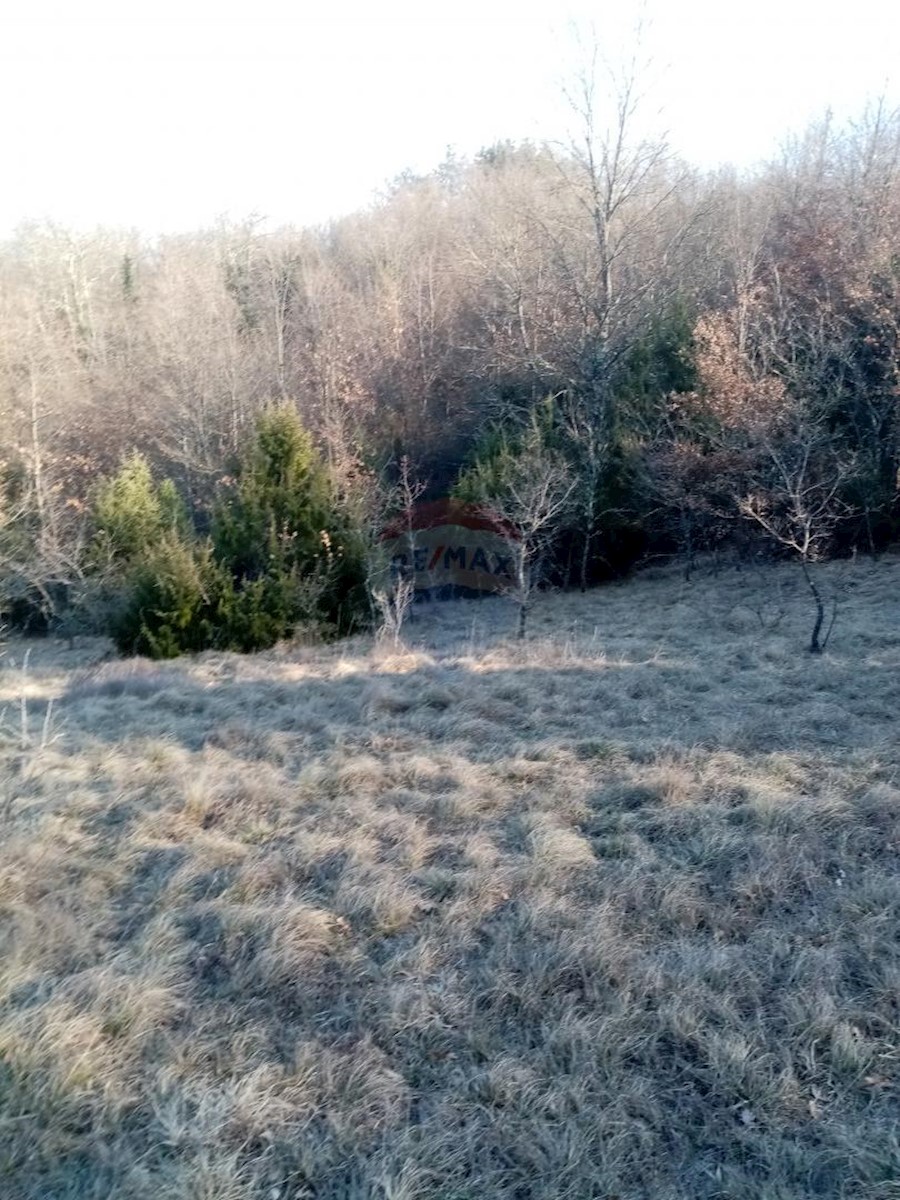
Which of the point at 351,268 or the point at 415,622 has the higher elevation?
the point at 351,268

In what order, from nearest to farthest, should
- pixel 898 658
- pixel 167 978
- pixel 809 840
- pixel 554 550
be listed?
pixel 167 978 → pixel 809 840 → pixel 898 658 → pixel 554 550

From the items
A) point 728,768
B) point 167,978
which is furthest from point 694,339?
point 167,978

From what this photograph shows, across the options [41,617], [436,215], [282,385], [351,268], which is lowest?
[41,617]

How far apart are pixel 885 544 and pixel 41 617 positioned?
16.8 metres

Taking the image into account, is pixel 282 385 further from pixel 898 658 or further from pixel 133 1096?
pixel 133 1096

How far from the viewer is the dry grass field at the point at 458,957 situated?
3.08 metres

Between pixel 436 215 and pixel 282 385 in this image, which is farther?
pixel 436 215

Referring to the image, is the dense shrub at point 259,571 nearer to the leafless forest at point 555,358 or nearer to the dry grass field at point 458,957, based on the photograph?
the leafless forest at point 555,358

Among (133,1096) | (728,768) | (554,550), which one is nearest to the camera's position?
(133,1096)

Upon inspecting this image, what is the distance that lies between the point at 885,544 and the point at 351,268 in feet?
62.8

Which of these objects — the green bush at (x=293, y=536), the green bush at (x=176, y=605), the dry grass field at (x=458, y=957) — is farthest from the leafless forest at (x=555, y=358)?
the dry grass field at (x=458, y=957)

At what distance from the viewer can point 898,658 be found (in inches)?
373

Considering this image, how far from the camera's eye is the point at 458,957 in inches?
164

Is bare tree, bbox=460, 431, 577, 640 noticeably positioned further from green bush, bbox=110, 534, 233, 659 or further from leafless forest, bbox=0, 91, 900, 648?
green bush, bbox=110, 534, 233, 659
